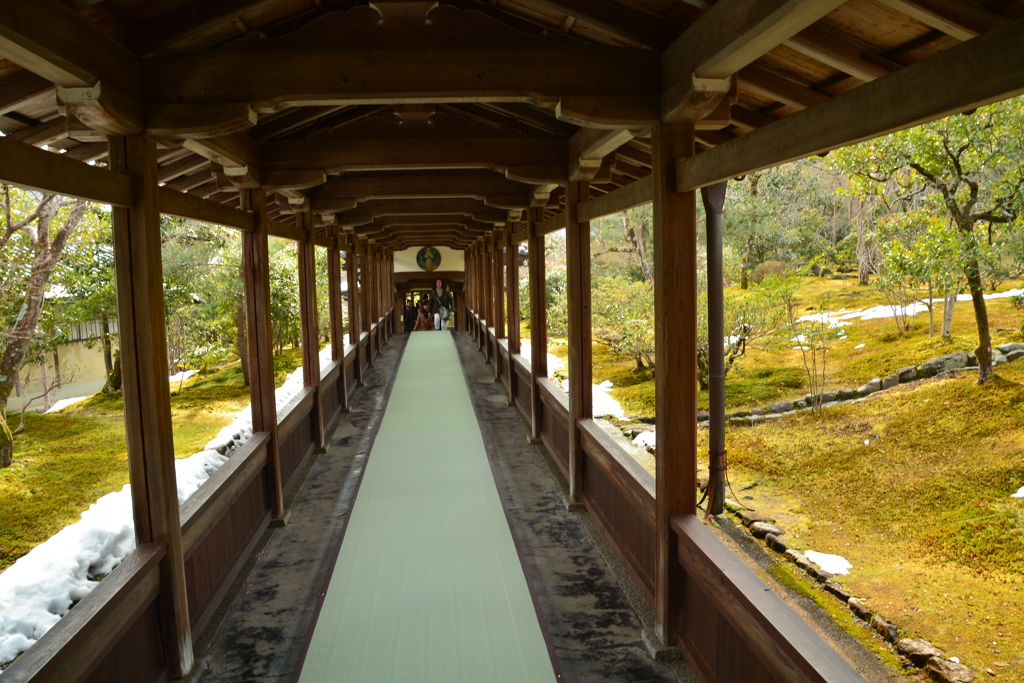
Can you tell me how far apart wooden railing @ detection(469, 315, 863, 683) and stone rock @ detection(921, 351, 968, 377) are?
608 cm

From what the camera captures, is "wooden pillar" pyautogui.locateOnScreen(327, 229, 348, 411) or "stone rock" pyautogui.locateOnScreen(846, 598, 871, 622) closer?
"stone rock" pyautogui.locateOnScreen(846, 598, 871, 622)

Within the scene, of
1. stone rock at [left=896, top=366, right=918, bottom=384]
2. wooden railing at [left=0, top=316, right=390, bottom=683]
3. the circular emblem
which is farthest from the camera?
the circular emblem

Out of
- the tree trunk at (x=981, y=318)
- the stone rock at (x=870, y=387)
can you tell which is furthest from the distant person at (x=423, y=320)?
the tree trunk at (x=981, y=318)

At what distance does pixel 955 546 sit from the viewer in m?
5.65

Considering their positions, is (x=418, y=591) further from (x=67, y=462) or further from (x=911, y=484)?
(x=911, y=484)

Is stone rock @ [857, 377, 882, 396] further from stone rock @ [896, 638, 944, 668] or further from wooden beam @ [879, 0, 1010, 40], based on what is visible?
wooden beam @ [879, 0, 1010, 40]

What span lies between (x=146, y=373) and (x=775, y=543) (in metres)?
5.35

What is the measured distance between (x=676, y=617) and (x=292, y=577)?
7.98 ft

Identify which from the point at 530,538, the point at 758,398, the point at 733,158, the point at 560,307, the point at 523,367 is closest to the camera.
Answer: the point at 733,158

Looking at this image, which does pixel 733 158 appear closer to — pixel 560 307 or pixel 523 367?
pixel 523 367

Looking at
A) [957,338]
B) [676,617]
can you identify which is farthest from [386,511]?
[957,338]

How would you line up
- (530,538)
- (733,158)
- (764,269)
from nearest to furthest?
(733,158) < (530,538) < (764,269)

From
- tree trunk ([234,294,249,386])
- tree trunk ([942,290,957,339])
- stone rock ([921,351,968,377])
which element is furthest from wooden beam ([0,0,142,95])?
tree trunk ([234,294,249,386])

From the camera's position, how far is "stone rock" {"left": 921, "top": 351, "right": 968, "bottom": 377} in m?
8.90
